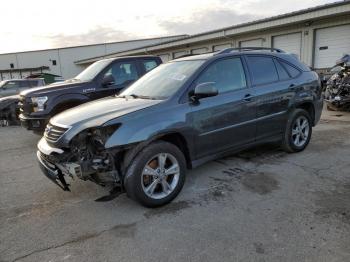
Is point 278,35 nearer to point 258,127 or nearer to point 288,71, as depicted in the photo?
point 288,71

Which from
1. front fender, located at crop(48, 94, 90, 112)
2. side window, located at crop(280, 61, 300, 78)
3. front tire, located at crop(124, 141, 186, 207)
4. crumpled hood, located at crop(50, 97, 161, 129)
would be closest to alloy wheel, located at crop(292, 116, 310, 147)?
side window, located at crop(280, 61, 300, 78)

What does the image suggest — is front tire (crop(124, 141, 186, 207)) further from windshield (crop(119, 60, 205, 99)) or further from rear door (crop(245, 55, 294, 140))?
rear door (crop(245, 55, 294, 140))

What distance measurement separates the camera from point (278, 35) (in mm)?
17297

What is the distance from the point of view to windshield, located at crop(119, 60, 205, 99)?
429cm

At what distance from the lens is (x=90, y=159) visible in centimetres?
365

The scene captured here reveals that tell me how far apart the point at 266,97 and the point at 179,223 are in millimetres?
2561

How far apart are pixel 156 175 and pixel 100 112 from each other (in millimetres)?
1025

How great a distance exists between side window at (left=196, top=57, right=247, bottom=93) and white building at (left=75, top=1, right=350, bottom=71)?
10.9 m

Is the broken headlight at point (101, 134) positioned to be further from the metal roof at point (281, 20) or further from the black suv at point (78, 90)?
the metal roof at point (281, 20)

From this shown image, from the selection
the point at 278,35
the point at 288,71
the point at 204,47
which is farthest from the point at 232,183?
the point at 204,47

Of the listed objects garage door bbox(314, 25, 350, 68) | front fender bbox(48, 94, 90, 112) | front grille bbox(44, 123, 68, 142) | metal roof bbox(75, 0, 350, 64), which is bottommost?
front grille bbox(44, 123, 68, 142)

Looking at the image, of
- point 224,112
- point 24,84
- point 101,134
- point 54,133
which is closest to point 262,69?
point 224,112

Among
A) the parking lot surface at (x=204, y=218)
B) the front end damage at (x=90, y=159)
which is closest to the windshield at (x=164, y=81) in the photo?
the front end damage at (x=90, y=159)

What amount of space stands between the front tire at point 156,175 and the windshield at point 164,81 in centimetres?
76
